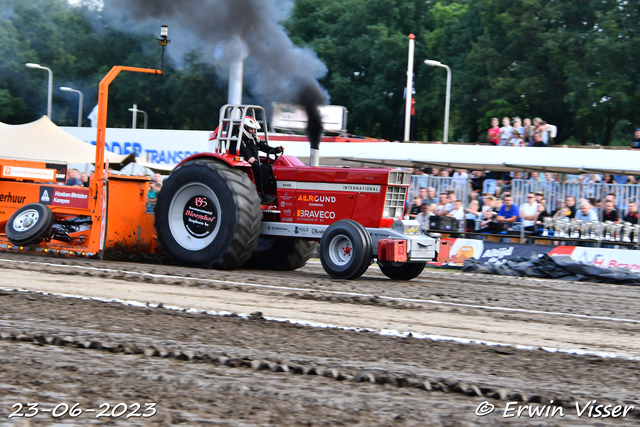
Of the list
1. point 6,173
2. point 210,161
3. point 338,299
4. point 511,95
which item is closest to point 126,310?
point 338,299

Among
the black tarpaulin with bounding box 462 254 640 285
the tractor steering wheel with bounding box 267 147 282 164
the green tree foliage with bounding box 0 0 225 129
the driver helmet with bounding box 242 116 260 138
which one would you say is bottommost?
the black tarpaulin with bounding box 462 254 640 285

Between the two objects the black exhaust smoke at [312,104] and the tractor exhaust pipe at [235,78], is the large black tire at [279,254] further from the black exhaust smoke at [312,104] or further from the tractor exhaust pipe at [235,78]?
the tractor exhaust pipe at [235,78]

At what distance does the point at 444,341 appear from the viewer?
608 centimetres

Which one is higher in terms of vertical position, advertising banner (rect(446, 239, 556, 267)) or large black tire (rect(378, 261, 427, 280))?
advertising banner (rect(446, 239, 556, 267))

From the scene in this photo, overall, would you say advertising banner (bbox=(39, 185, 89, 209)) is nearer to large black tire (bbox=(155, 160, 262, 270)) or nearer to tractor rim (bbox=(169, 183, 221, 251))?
large black tire (bbox=(155, 160, 262, 270))

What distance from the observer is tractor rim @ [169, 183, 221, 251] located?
1071cm

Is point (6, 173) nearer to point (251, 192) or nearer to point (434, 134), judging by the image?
point (251, 192)

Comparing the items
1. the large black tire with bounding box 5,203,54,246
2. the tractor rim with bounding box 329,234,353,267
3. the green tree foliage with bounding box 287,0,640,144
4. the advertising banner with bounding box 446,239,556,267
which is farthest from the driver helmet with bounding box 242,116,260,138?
the green tree foliage with bounding box 287,0,640,144

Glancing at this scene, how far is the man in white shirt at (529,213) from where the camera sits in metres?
15.0

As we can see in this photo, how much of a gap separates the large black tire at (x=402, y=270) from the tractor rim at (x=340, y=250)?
0.75 m

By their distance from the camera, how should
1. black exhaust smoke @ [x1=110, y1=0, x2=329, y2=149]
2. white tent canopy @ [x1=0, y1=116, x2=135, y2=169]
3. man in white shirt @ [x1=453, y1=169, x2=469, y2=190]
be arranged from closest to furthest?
black exhaust smoke @ [x1=110, y1=0, x2=329, y2=149] → man in white shirt @ [x1=453, y1=169, x2=469, y2=190] → white tent canopy @ [x1=0, y1=116, x2=135, y2=169]

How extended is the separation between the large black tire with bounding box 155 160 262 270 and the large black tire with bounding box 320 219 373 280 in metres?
1.00

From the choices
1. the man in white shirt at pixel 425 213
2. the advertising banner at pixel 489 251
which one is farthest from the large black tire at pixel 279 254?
the man in white shirt at pixel 425 213

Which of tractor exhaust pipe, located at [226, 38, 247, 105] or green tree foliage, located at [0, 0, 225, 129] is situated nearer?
tractor exhaust pipe, located at [226, 38, 247, 105]
